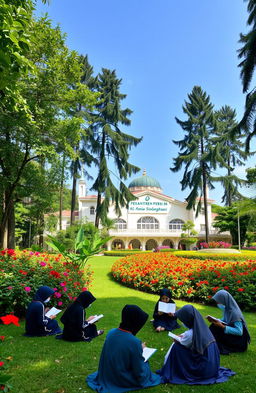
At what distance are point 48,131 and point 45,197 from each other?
360 centimetres

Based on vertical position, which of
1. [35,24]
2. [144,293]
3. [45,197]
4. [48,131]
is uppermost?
[35,24]

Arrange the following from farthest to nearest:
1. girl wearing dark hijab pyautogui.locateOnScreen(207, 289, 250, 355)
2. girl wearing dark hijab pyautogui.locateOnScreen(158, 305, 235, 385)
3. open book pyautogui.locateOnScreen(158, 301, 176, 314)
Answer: open book pyautogui.locateOnScreen(158, 301, 176, 314), girl wearing dark hijab pyautogui.locateOnScreen(207, 289, 250, 355), girl wearing dark hijab pyautogui.locateOnScreen(158, 305, 235, 385)

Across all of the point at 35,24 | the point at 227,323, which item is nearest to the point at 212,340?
the point at 227,323

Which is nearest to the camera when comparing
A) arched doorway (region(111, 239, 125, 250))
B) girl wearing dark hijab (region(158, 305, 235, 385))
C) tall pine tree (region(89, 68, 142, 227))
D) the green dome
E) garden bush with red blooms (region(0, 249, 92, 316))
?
girl wearing dark hijab (region(158, 305, 235, 385))

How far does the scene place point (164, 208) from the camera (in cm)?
→ 3681

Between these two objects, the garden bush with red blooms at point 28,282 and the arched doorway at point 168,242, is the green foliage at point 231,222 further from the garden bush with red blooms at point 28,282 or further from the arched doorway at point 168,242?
the garden bush with red blooms at point 28,282

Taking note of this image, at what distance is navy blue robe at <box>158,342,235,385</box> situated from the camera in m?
3.13

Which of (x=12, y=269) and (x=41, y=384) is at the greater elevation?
(x=12, y=269)

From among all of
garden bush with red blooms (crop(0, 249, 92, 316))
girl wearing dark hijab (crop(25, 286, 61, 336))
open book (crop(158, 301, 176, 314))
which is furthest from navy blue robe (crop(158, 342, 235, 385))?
garden bush with red blooms (crop(0, 249, 92, 316))

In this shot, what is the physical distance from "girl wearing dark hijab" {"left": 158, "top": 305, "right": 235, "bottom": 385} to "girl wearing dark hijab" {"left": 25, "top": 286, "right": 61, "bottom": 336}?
2.12m

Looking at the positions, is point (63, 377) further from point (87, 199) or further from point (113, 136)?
point (87, 199)

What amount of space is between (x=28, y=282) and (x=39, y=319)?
1055mm

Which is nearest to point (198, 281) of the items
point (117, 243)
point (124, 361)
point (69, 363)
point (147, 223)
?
point (69, 363)

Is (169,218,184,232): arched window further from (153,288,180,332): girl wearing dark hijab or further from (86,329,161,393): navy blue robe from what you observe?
(86,329,161,393): navy blue robe
